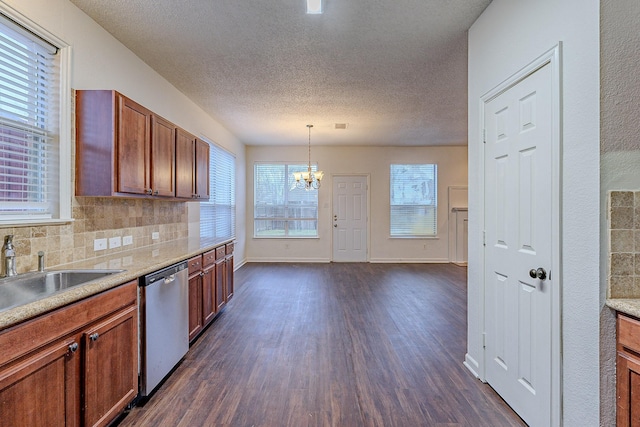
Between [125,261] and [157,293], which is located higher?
[125,261]

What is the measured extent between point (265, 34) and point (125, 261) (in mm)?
2168

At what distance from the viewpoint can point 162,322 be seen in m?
2.28

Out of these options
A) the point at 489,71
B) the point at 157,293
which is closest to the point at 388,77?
the point at 489,71

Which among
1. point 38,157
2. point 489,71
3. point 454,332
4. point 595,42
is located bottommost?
point 454,332

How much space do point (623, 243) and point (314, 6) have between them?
2255mm

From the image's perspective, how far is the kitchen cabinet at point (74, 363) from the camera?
4.00ft

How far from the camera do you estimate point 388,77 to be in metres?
3.54

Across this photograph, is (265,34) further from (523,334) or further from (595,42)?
(523,334)

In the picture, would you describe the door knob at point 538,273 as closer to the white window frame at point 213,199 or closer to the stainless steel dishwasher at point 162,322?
the stainless steel dishwasher at point 162,322

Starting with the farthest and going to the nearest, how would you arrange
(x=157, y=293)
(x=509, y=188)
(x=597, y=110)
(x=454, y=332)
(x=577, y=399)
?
(x=454, y=332)
(x=157, y=293)
(x=509, y=188)
(x=577, y=399)
(x=597, y=110)

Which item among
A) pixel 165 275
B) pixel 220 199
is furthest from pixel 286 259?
pixel 165 275

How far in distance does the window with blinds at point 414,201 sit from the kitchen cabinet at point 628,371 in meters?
6.11

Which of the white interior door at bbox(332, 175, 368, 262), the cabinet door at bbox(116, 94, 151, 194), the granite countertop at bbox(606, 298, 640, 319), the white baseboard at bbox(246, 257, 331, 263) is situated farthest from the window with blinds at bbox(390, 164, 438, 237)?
the granite countertop at bbox(606, 298, 640, 319)

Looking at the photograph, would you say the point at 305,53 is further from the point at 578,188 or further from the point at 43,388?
the point at 43,388
